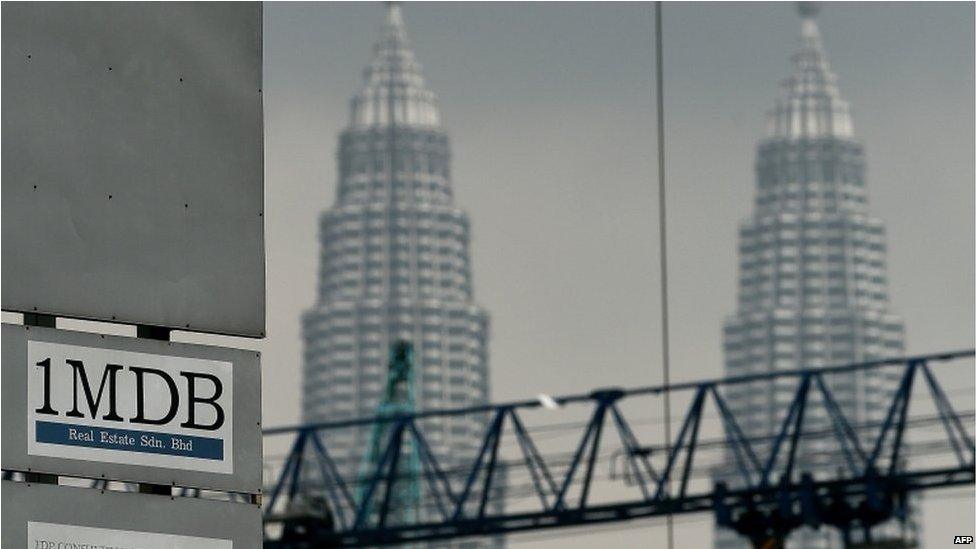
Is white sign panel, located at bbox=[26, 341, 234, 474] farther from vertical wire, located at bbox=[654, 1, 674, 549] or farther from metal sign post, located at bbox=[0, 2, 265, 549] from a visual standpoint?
vertical wire, located at bbox=[654, 1, 674, 549]

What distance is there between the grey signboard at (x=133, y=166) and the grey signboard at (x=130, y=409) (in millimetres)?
132

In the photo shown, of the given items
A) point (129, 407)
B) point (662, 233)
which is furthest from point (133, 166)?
point (662, 233)

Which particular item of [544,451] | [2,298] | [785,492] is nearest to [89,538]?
[2,298]

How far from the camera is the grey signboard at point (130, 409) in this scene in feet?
30.2

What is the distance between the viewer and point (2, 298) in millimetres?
9211

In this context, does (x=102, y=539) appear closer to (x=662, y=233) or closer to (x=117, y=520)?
(x=117, y=520)

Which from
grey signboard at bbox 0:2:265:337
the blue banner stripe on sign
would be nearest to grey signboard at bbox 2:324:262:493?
the blue banner stripe on sign

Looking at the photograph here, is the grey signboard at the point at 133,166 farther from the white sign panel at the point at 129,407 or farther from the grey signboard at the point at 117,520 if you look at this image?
the grey signboard at the point at 117,520

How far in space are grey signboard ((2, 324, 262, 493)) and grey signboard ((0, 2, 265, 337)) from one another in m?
0.13

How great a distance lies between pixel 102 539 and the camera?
30.7 feet

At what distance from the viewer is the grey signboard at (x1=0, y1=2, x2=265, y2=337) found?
9.34 metres

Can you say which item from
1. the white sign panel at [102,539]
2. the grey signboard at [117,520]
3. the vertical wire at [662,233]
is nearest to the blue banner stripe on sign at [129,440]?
the grey signboard at [117,520]

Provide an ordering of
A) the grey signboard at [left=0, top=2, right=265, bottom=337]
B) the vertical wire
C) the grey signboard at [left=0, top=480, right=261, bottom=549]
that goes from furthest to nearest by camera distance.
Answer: the vertical wire < the grey signboard at [left=0, top=2, right=265, bottom=337] < the grey signboard at [left=0, top=480, right=261, bottom=549]

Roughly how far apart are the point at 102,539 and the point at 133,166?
1436 millimetres
